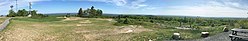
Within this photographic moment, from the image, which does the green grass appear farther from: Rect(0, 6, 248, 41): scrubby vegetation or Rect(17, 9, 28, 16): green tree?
Rect(17, 9, 28, 16): green tree

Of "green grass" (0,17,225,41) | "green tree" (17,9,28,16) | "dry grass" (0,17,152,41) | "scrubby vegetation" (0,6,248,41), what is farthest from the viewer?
"green tree" (17,9,28,16)

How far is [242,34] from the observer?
54.9 ft

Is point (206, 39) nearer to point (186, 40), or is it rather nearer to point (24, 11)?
point (186, 40)

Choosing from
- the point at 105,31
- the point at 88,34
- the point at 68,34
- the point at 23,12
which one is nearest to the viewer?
the point at 88,34

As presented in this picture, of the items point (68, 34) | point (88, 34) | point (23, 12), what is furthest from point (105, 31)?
point (23, 12)

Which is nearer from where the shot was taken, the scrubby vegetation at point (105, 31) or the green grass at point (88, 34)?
the green grass at point (88, 34)

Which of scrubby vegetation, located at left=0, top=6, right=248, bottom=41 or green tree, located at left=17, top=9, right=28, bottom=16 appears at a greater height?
green tree, located at left=17, top=9, right=28, bottom=16

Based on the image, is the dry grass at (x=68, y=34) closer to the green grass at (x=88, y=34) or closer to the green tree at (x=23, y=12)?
the green grass at (x=88, y=34)

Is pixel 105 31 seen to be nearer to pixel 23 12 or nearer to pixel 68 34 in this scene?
pixel 68 34

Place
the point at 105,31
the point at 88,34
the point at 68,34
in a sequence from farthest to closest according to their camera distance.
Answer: the point at 105,31 < the point at 68,34 < the point at 88,34

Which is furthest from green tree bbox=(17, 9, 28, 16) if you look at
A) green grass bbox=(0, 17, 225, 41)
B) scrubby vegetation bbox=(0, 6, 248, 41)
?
green grass bbox=(0, 17, 225, 41)

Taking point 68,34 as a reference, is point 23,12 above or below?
above

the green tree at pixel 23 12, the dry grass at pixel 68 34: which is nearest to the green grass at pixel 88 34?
the dry grass at pixel 68 34

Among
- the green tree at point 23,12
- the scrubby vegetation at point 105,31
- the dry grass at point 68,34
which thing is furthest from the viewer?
the green tree at point 23,12
